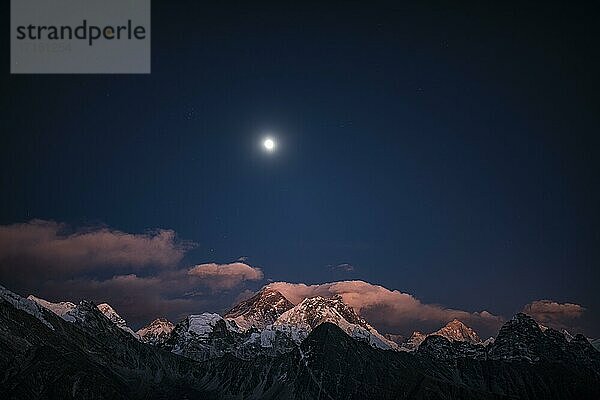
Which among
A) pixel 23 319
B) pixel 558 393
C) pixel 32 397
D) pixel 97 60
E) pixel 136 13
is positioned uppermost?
pixel 136 13

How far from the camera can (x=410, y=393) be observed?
157625mm

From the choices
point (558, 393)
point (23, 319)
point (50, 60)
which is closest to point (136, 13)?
point (50, 60)

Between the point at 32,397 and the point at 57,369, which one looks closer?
the point at 32,397

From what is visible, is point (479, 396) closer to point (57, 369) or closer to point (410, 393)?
point (410, 393)

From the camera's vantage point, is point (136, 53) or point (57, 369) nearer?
point (136, 53)

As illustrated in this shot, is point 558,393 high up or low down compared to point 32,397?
down

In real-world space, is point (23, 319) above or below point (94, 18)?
below

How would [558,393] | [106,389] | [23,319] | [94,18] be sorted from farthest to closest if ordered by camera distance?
1. [558,393]
2. [23,319]
3. [106,389]
4. [94,18]

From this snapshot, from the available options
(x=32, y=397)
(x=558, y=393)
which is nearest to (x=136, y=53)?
(x=32, y=397)

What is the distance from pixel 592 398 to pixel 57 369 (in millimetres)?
126066

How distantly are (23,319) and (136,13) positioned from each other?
158012 mm

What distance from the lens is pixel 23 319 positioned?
591 feet

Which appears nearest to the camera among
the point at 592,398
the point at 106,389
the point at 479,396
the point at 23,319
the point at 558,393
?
the point at 592,398

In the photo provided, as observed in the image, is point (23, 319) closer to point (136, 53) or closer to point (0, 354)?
point (0, 354)
